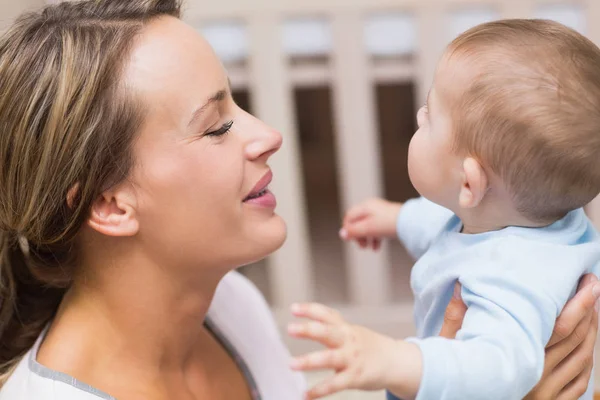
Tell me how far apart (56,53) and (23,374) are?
0.40 meters

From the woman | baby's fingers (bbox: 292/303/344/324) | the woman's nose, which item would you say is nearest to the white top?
the woman

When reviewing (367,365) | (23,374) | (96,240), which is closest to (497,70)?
(367,365)

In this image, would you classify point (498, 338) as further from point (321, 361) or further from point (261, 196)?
point (261, 196)

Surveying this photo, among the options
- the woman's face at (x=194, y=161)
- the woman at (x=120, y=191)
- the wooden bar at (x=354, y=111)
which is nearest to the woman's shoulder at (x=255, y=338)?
the woman at (x=120, y=191)

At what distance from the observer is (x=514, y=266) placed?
0.90m

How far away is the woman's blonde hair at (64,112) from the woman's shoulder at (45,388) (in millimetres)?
164

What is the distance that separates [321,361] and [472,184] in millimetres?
257

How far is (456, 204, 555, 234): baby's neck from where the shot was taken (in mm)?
946

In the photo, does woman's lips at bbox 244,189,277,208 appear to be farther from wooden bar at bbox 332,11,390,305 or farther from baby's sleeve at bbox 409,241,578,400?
wooden bar at bbox 332,11,390,305

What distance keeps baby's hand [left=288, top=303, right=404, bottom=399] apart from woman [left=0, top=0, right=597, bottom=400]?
24 cm

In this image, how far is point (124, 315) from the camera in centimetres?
111

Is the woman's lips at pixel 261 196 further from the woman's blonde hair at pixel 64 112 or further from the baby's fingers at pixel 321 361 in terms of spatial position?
the baby's fingers at pixel 321 361

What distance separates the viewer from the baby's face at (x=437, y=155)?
0.93 metres

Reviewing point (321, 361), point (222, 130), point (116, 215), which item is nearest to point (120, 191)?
point (116, 215)
